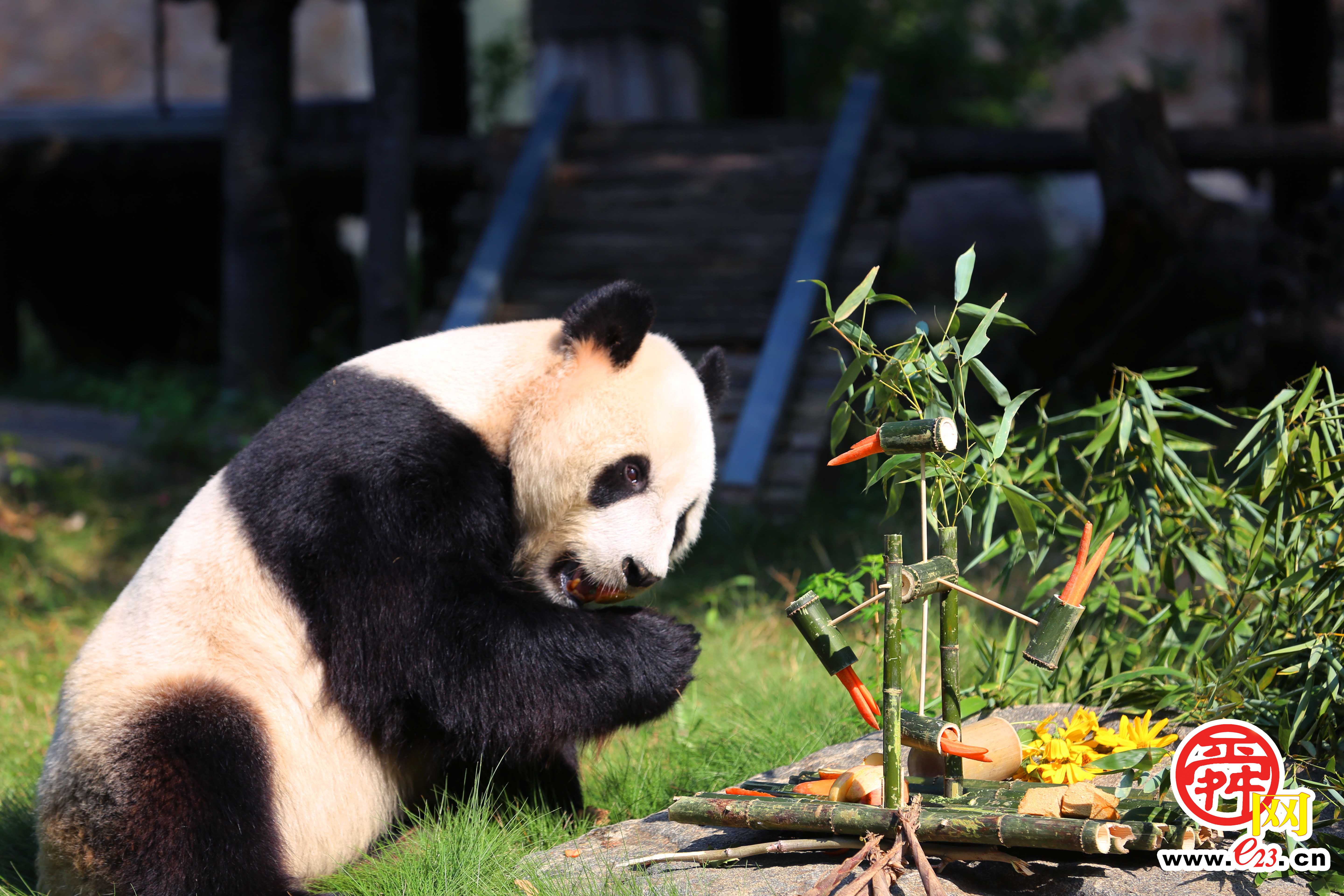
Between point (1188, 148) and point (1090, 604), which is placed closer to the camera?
point (1090, 604)

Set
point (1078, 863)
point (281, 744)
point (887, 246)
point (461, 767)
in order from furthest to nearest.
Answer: point (887, 246) < point (461, 767) < point (281, 744) < point (1078, 863)

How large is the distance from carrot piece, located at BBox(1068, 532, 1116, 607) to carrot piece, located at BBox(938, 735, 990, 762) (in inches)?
10.6

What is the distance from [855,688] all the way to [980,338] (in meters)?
0.57

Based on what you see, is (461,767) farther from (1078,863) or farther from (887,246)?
(887,246)

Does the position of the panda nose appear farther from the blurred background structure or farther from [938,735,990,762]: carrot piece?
the blurred background structure

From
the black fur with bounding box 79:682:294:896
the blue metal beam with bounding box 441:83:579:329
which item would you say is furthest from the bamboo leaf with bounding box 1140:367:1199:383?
the blue metal beam with bounding box 441:83:579:329

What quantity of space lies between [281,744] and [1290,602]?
74.3 inches

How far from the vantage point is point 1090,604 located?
8.34 ft

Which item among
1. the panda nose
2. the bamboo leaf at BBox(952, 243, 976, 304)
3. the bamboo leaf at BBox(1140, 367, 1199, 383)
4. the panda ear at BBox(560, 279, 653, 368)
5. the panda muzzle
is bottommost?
the panda muzzle

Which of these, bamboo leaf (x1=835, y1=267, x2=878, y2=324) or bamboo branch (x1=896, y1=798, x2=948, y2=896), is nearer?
A: bamboo branch (x1=896, y1=798, x2=948, y2=896)

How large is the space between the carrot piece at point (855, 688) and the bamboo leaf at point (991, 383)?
466mm

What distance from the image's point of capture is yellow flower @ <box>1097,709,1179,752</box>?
206cm

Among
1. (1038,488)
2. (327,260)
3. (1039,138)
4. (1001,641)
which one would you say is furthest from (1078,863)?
(327,260)

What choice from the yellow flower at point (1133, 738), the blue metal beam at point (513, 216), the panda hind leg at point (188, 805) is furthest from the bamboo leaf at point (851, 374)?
the blue metal beam at point (513, 216)
